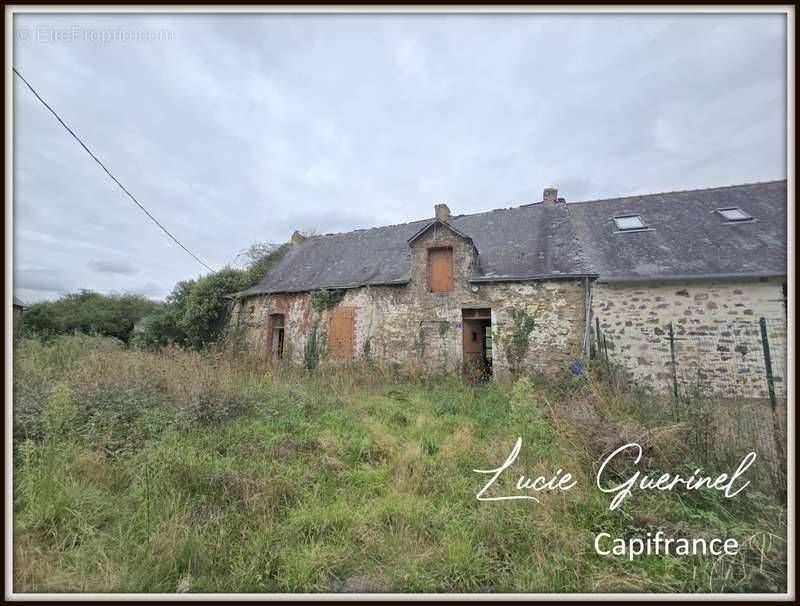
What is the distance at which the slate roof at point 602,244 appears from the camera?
8.20m

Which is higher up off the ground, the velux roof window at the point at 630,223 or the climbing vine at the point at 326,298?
the velux roof window at the point at 630,223

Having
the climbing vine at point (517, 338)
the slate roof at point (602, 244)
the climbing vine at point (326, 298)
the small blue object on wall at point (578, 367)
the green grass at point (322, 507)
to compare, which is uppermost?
the slate roof at point (602, 244)

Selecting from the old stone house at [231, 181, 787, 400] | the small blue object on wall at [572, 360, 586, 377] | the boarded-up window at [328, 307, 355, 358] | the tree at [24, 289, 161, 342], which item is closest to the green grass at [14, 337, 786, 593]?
the small blue object on wall at [572, 360, 586, 377]

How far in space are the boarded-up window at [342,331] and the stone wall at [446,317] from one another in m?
0.21

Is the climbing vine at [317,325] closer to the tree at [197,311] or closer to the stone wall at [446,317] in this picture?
the stone wall at [446,317]

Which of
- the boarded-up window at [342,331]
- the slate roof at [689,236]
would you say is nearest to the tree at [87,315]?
the boarded-up window at [342,331]

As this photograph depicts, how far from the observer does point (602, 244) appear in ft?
31.5

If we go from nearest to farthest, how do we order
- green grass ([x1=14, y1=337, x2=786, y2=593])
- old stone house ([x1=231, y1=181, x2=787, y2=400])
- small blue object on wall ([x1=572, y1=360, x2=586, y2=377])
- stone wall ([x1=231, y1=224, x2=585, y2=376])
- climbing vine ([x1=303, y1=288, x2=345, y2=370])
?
1. green grass ([x1=14, y1=337, x2=786, y2=593])
2. small blue object on wall ([x1=572, y1=360, x2=586, y2=377])
3. old stone house ([x1=231, y1=181, x2=787, y2=400])
4. stone wall ([x1=231, y1=224, x2=585, y2=376])
5. climbing vine ([x1=303, y1=288, x2=345, y2=370])

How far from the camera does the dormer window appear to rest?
9188mm

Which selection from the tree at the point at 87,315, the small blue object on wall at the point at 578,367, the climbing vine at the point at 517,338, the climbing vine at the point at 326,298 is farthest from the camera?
the tree at the point at 87,315

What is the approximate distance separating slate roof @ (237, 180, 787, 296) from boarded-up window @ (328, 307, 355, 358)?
40.6 inches

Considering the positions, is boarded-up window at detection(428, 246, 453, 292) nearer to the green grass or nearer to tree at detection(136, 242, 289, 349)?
the green grass

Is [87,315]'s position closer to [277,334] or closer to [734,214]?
[277,334]

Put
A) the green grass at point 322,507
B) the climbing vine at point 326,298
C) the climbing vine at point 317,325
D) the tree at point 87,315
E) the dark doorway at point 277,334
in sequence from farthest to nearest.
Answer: the tree at point 87,315 < the dark doorway at point 277,334 < the climbing vine at point 326,298 < the climbing vine at point 317,325 < the green grass at point 322,507
